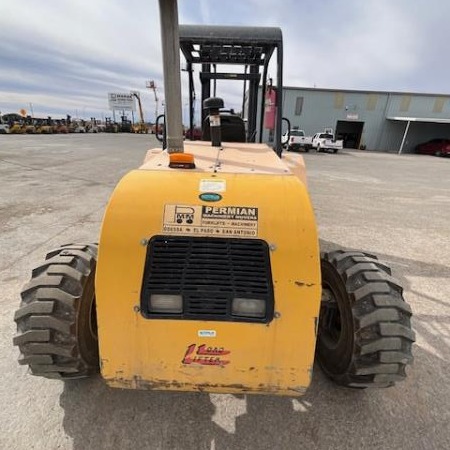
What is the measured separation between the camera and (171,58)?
1.83 m

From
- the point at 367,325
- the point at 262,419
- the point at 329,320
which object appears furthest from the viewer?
the point at 329,320

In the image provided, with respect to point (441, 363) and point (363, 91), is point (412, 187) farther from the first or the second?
point (363, 91)

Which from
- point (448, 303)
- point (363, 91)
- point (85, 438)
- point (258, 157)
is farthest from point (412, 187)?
point (363, 91)

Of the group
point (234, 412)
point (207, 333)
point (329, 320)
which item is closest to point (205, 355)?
point (207, 333)

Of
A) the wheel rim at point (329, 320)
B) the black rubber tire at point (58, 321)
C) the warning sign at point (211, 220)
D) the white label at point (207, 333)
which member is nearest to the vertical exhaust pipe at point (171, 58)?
the warning sign at point (211, 220)

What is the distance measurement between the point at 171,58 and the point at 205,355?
5.66ft

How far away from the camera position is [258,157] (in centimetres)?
271

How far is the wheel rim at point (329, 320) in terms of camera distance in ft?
7.50

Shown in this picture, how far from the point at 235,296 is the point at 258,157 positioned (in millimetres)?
1477

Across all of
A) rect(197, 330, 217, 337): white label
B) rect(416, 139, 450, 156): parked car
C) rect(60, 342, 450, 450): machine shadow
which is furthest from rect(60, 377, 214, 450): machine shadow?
rect(416, 139, 450, 156): parked car

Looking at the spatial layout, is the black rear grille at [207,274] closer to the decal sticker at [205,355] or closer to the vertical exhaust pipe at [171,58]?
the decal sticker at [205,355]

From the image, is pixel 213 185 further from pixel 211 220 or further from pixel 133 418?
pixel 133 418

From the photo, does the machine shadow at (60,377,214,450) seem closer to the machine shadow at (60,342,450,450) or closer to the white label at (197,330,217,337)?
the machine shadow at (60,342,450,450)

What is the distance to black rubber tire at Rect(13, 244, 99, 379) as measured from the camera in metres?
1.81
